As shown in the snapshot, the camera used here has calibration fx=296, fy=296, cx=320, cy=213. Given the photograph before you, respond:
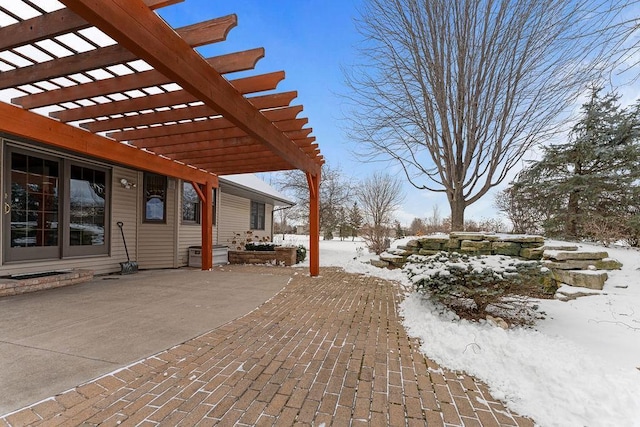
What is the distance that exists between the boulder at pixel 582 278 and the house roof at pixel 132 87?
495cm

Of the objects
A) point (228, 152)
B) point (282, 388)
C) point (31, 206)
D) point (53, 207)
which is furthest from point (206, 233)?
point (282, 388)

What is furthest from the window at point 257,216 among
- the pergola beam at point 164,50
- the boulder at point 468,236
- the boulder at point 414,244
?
the pergola beam at point 164,50

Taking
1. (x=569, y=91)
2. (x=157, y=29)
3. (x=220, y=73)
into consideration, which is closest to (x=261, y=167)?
(x=220, y=73)

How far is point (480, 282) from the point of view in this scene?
11.1 ft

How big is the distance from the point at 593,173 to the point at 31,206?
1267cm

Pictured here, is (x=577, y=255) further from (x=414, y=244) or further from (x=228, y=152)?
(x=228, y=152)

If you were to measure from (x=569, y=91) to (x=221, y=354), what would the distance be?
326 inches

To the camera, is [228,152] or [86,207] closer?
[228,152]

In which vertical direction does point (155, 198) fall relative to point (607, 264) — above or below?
A: above

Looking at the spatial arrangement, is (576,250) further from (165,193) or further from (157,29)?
(165,193)

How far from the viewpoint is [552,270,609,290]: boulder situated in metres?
4.65

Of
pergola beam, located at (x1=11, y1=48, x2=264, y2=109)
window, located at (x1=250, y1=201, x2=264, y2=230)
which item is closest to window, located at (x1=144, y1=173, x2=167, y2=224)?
pergola beam, located at (x1=11, y1=48, x2=264, y2=109)

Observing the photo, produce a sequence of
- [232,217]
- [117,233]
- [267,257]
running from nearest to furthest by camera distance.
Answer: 1. [117,233]
2. [267,257]
3. [232,217]

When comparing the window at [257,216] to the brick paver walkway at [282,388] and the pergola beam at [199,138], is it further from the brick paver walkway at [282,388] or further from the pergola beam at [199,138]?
the brick paver walkway at [282,388]
